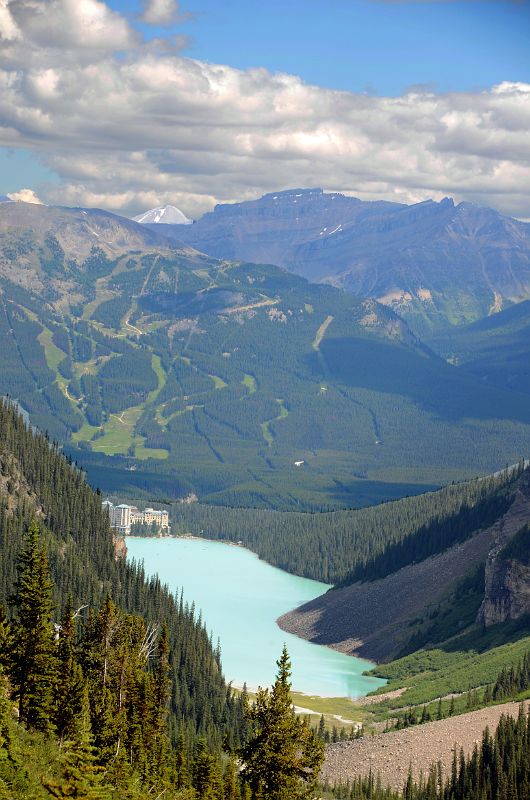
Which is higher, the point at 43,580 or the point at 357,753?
the point at 43,580

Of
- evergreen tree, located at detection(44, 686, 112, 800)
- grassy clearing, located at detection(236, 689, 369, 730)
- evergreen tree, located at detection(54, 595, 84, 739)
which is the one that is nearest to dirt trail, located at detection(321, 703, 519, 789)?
grassy clearing, located at detection(236, 689, 369, 730)

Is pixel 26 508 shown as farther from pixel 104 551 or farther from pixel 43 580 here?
pixel 43 580

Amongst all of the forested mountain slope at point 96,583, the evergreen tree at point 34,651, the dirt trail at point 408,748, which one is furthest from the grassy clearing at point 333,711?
the evergreen tree at point 34,651

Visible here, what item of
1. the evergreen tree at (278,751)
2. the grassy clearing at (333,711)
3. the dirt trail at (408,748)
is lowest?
the grassy clearing at (333,711)

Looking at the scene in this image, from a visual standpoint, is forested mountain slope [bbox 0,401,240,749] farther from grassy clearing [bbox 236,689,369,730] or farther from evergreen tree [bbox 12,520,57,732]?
evergreen tree [bbox 12,520,57,732]

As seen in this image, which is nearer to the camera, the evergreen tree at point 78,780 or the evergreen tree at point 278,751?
the evergreen tree at point 78,780

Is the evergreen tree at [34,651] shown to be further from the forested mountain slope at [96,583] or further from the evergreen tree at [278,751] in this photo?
the forested mountain slope at [96,583]

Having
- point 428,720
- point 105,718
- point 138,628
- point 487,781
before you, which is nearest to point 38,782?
point 105,718
